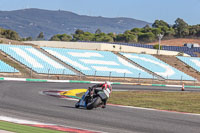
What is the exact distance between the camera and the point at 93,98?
61.1ft

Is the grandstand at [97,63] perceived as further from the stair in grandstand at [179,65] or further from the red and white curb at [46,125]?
the red and white curb at [46,125]

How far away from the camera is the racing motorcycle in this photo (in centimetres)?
1825

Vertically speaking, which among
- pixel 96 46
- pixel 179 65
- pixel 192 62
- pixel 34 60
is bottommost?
pixel 179 65

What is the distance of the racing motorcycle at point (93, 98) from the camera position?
719 inches

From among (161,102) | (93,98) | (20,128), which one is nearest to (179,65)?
(161,102)

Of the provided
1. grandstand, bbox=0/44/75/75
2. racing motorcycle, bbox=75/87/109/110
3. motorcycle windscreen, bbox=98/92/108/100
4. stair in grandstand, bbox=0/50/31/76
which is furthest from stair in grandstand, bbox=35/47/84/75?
motorcycle windscreen, bbox=98/92/108/100

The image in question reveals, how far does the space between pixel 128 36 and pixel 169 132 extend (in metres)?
148

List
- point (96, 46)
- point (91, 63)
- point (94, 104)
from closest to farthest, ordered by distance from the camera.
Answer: point (94, 104) → point (91, 63) → point (96, 46)

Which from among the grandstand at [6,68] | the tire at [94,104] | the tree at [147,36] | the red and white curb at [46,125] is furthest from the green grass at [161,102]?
the tree at [147,36]

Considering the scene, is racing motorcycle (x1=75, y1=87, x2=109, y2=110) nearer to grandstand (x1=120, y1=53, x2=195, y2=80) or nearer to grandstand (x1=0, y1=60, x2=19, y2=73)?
grandstand (x1=0, y1=60, x2=19, y2=73)

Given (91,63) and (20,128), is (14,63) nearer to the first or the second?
(91,63)

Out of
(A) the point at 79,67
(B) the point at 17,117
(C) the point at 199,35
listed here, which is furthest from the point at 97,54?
(C) the point at 199,35

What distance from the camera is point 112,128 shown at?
1292 centimetres

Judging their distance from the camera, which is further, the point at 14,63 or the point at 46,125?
the point at 14,63
